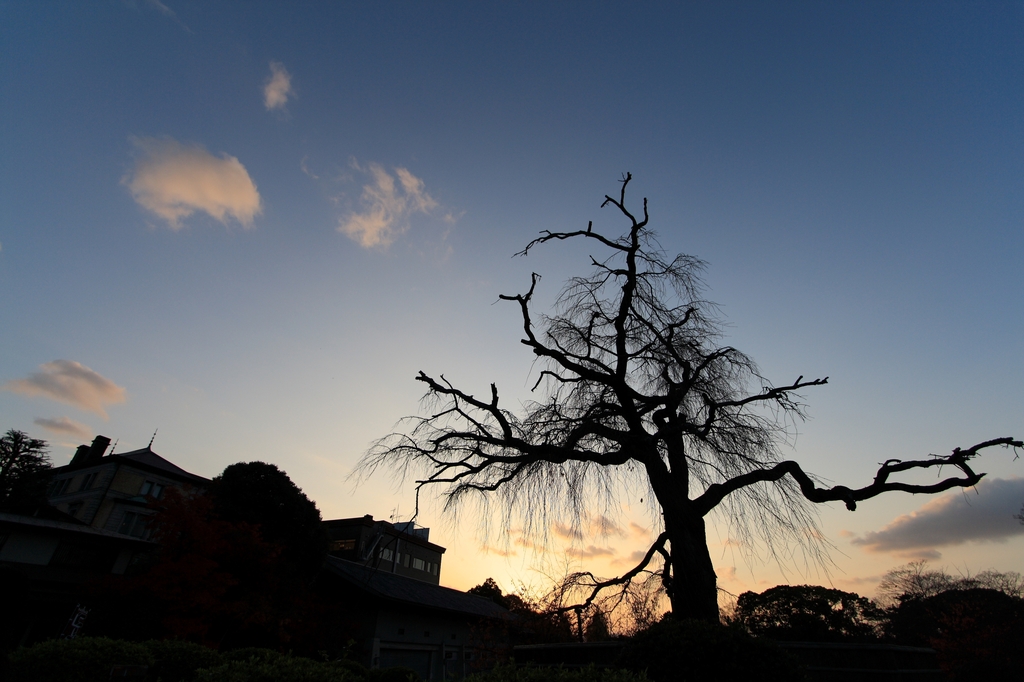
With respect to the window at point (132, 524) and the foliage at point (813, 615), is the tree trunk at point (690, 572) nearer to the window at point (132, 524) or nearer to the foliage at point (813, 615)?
the foliage at point (813, 615)

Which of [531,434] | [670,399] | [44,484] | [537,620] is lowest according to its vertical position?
[537,620]

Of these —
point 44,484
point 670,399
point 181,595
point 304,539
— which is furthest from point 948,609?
point 44,484

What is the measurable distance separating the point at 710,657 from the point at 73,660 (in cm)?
904

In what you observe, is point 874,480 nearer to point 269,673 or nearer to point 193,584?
point 269,673

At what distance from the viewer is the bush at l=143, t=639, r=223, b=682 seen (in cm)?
750

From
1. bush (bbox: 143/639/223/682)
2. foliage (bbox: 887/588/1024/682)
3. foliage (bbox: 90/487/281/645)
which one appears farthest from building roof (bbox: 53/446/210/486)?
foliage (bbox: 887/588/1024/682)

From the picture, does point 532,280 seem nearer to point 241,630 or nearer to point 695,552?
point 695,552

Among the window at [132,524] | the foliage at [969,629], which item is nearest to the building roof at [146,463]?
the window at [132,524]

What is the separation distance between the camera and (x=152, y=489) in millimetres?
32438

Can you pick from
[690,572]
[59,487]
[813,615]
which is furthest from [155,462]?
[813,615]

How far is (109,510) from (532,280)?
121ft

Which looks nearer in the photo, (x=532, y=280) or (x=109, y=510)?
(x=532, y=280)

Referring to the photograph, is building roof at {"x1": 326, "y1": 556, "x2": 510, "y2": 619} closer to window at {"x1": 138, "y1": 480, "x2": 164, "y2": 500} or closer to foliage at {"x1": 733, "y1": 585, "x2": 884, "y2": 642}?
foliage at {"x1": 733, "y1": 585, "x2": 884, "y2": 642}

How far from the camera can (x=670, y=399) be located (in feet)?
25.3
